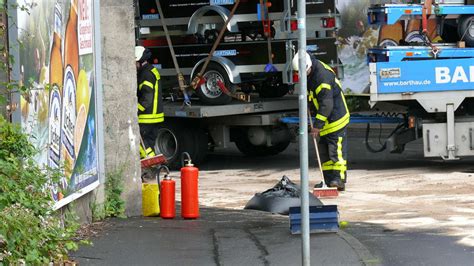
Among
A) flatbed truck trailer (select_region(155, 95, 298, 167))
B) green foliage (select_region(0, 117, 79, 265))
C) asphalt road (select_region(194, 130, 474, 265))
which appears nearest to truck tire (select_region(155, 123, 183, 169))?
flatbed truck trailer (select_region(155, 95, 298, 167))

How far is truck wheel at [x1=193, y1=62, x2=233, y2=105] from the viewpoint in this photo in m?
16.4

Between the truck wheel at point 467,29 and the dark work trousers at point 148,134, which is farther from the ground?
the truck wheel at point 467,29

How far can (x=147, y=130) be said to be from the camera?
14.8 meters

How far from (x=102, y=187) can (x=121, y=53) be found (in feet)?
4.67

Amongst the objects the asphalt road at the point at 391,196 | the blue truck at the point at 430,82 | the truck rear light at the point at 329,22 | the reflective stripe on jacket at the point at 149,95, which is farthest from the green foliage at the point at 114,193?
the truck rear light at the point at 329,22

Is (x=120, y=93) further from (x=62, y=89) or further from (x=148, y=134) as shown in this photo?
(x=148, y=134)

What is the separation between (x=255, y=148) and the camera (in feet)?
57.7

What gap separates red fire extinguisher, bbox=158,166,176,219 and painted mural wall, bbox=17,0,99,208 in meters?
0.74

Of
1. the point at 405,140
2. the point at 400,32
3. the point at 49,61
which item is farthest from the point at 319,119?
the point at 49,61

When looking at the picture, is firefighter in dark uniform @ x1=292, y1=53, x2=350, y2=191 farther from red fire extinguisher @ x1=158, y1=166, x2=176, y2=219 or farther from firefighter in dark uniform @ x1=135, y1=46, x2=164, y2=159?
red fire extinguisher @ x1=158, y1=166, x2=176, y2=219

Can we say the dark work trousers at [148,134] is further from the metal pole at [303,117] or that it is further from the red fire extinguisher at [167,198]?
the metal pole at [303,117]

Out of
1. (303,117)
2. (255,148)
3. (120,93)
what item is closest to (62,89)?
(120,93)

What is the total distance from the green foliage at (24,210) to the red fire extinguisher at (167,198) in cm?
312

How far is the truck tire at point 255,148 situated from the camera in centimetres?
1719
